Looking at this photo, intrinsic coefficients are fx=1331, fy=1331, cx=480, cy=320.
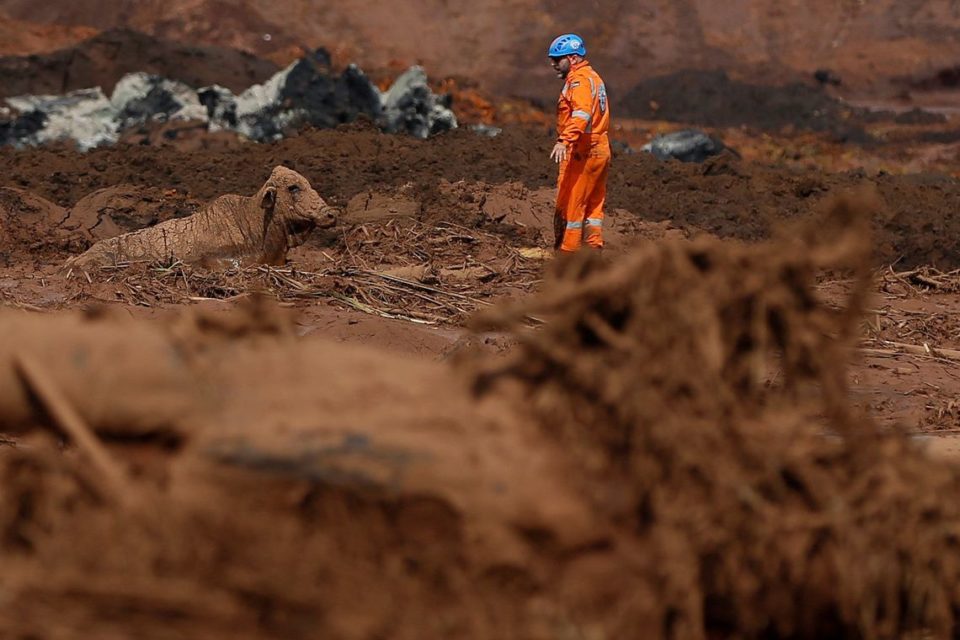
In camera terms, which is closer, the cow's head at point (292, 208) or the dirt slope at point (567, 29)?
the cow's head at point (292, 208)

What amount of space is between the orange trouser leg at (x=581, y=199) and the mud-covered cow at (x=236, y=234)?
1852mm

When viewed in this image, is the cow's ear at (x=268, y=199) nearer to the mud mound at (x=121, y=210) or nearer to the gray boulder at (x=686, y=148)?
the mud mound at (x=121, y=210)

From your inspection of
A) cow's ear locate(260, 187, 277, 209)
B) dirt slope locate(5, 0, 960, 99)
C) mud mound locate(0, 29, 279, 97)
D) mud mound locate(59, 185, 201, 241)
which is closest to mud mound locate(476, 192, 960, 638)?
cow's ear locate(260, 187, 277, 209)

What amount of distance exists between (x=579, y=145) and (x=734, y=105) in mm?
18171

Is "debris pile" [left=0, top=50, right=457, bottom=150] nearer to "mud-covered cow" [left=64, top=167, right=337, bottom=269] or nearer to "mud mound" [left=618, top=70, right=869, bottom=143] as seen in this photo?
"mud-covered cow" [left=64, top=167, right=337, bottom=269]

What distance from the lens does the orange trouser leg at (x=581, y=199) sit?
1033 centimetres

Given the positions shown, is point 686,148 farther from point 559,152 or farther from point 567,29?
point 567,29

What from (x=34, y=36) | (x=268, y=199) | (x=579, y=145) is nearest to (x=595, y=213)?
(x=579, y=145)

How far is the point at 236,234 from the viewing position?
33.9 ft

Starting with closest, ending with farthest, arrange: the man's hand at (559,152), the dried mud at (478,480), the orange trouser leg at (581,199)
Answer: the dried mud at (478,480) → the man's hand at (559,152) → the orange trouser leg at (581,199)

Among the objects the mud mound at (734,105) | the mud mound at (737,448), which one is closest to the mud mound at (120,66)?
the mud mound at (734,105)

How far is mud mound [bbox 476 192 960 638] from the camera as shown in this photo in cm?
287

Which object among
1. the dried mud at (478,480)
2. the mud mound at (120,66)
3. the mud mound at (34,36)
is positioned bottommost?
the dried mud at (478,480)

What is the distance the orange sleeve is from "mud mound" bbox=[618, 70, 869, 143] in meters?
17.0
